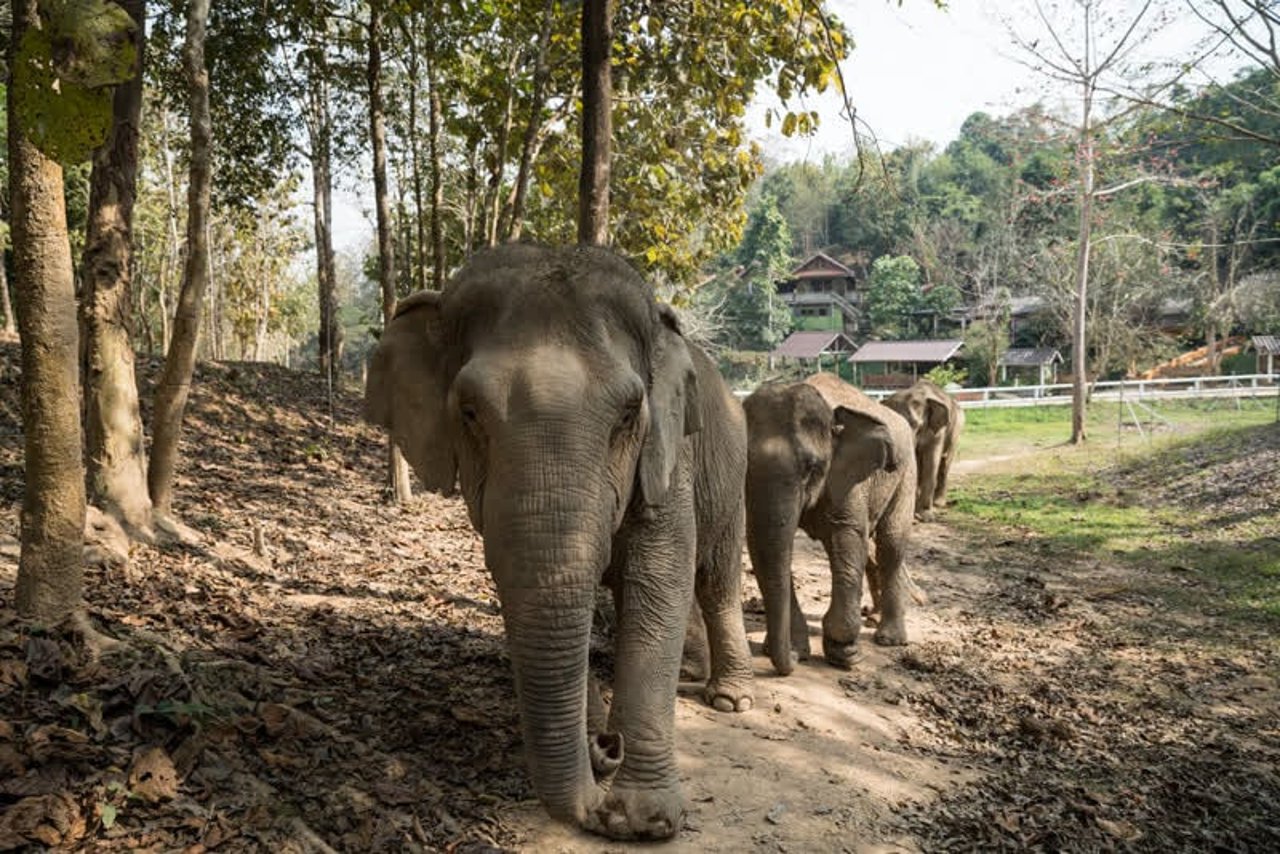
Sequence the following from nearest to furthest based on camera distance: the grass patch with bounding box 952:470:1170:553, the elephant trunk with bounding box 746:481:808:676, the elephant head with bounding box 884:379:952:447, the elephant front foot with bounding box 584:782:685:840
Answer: the elephant front foot with bounding box 584:782:685:840 < the elephant trunk with bounding box 746:481:808:676 < the elephant head with bounding box 884:379:952:447 < the grass patch with bounding box 952:470:1170:553

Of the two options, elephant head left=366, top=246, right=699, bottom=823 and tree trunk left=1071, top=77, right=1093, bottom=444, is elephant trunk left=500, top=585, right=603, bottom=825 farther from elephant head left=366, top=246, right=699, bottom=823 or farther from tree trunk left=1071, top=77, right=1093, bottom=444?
tree trunk left=1071, top=77, right=1093, bottom=444

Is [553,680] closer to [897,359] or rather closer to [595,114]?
[595,114]

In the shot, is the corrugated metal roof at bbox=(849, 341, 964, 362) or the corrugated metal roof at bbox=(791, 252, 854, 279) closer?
the corrugated metal roof at bbox=(849, 341, 964, 362)

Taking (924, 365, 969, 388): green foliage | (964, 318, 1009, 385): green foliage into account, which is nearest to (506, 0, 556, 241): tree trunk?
(924, 365, 969, 388): green foliage

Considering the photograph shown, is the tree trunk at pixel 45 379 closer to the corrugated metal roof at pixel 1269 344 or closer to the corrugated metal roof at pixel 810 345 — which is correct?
the corrugated metal roof at pixel 1269 344

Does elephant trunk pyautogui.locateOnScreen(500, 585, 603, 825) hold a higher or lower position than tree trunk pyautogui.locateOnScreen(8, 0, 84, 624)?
lower

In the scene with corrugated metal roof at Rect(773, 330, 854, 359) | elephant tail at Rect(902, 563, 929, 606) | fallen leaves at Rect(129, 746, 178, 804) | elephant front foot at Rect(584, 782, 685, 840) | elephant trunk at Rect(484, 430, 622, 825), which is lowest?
elephant tail at Rect(902, 563, 929, 606)

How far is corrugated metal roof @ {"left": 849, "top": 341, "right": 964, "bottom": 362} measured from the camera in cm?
4606

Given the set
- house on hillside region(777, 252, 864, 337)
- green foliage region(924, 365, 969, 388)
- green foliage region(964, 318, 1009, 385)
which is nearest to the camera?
green foliage region(924, 365, 969, 388)

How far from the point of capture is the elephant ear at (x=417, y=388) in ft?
14.0

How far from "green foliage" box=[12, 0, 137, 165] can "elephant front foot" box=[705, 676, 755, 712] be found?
4510 millimetres

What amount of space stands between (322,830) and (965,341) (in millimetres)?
46309

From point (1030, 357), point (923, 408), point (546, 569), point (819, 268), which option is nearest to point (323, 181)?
Result: point (923, 408)

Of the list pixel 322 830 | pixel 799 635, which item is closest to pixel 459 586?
pixel 799 635
